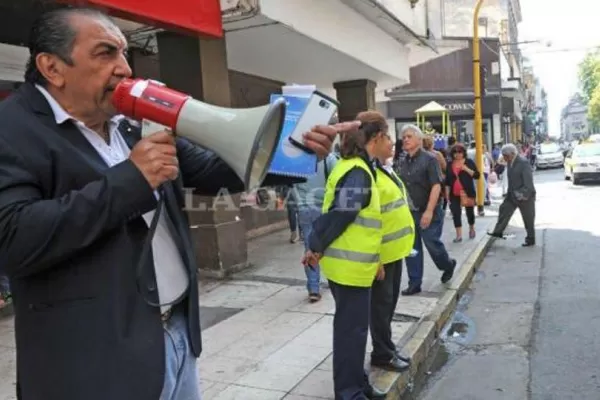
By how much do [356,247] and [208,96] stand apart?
3649mm

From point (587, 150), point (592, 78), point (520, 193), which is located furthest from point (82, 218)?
point (592, 78)

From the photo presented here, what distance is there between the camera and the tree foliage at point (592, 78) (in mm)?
54719

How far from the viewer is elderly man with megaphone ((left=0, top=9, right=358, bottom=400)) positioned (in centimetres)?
133

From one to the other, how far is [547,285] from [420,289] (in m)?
1.82

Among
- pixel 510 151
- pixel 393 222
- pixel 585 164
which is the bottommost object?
pixel 585 164

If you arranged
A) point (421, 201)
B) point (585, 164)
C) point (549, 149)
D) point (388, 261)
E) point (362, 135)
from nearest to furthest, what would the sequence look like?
point (362, 135) < point (388, 261) < point (421, 201) < point (585, 164) < point (549, 149)

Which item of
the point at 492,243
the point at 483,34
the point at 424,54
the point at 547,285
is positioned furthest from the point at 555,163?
the point at 547,285

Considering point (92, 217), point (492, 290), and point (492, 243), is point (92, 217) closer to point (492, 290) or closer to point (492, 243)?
point (492, 290)

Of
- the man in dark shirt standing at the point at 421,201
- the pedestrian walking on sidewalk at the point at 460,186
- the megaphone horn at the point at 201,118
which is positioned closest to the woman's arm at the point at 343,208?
the megaphone horn at the point at 201,118

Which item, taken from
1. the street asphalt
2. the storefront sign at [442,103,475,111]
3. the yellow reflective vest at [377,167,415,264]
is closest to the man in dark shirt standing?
the street asphalt

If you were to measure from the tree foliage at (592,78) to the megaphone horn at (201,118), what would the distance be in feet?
194

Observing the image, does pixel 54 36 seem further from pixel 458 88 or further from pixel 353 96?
pixel 458 88

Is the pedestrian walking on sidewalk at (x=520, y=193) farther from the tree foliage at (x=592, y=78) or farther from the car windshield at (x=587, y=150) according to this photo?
Result: the tree foliage at (x=592, y=78)

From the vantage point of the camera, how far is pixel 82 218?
4.31 ft
